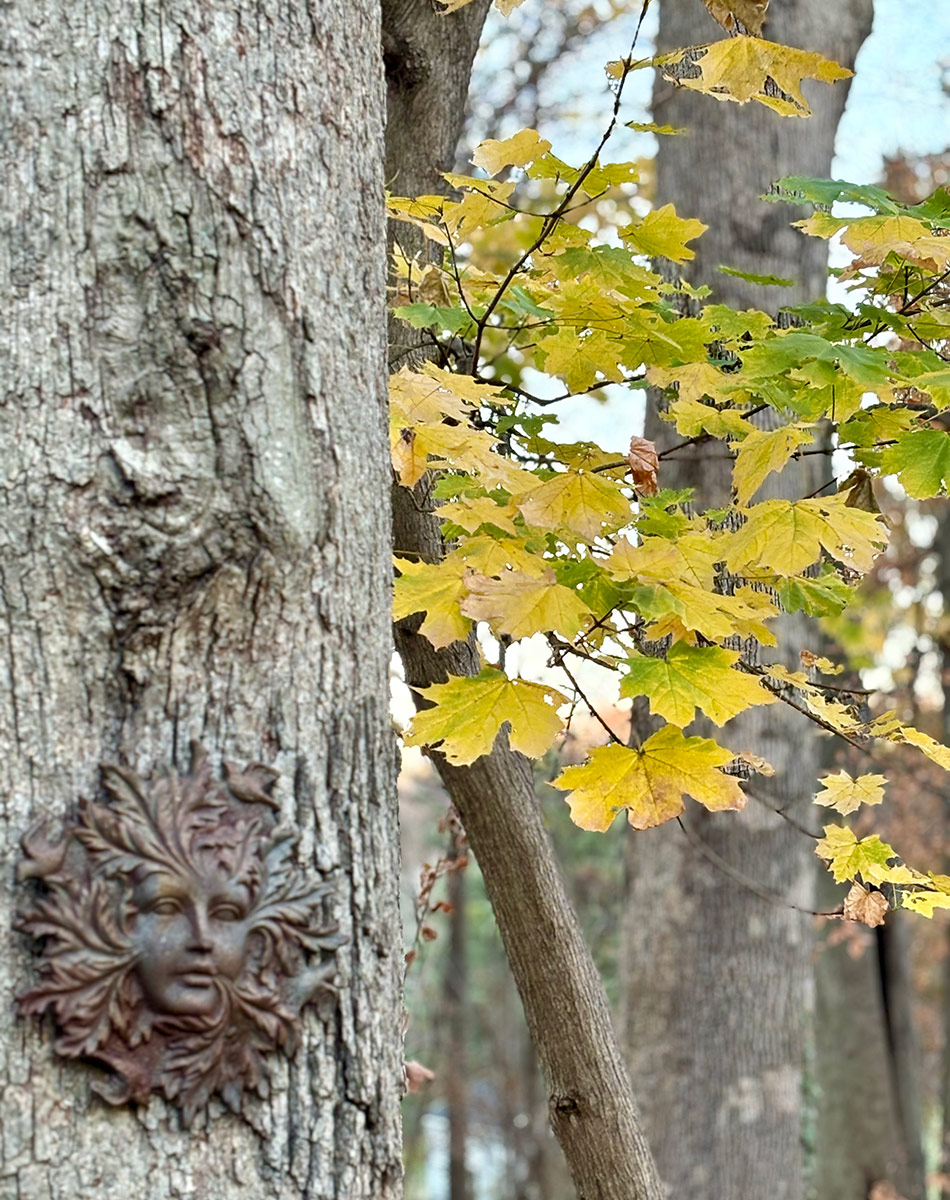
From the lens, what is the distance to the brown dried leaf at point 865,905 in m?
1.85

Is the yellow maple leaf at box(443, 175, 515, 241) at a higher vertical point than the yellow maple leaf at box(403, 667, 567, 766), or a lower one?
higher

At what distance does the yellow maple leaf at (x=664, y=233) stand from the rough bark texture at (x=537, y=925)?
1.50 feet

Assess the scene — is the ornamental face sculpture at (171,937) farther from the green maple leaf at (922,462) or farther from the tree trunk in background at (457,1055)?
the tree trunk in background at (457,1055)

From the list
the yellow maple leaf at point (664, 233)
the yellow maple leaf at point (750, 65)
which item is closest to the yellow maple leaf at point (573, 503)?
the yellow maple leaf at point (664, 233)

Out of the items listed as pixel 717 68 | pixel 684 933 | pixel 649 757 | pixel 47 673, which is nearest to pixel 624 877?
pixel 684 933

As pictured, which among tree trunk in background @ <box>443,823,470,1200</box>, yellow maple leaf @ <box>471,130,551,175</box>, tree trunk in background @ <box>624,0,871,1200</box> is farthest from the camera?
tree trunk in background @ <box>443,823,470,1200</box>

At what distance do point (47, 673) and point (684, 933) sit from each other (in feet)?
11.5

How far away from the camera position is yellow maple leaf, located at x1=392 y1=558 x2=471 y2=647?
5.11 ft

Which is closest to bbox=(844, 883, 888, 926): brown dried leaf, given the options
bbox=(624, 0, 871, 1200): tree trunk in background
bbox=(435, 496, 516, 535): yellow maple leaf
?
bbox=(435, 496, 516, 535): yellow maple leaf

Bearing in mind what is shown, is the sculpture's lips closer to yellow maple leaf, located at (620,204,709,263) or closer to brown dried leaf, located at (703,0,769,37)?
yellow maple leaf, located at (620,204,709,263)

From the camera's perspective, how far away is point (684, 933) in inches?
165

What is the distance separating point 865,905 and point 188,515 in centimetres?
130

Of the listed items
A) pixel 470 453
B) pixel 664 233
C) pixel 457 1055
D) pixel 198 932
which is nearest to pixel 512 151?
pixel 664 233

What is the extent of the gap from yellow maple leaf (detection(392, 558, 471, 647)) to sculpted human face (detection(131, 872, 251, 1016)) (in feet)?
1.90
